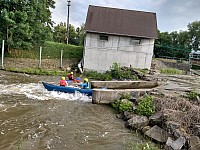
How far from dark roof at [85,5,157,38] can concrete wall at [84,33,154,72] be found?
70 cm

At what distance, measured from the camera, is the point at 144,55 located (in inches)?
900

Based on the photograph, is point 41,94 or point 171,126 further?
point 41,94

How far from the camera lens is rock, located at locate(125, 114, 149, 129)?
8.70m

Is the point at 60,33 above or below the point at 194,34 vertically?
below

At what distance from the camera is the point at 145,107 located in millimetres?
9852

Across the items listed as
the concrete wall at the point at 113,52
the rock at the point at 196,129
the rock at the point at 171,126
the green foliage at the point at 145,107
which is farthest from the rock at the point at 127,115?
the concrete wall at the point at 113,52

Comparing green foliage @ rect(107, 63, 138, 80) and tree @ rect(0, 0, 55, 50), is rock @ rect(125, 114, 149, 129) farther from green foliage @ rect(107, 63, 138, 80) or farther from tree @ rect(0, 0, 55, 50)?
tree @ rect(0, 0, 55, 50)

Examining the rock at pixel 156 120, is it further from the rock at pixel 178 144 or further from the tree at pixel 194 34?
the tree at pixel 194 34

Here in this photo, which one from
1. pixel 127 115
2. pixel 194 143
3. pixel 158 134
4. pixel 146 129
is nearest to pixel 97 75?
pixel 127 115

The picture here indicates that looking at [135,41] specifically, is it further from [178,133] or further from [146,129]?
[178,133]

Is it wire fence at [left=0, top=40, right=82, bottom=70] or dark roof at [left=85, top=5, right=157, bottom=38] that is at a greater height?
dark roof at [left=85, top=5, right=157, bottom=38]

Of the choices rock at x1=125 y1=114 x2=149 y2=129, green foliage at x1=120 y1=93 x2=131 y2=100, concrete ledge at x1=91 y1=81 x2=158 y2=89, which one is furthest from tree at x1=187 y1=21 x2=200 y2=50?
rock at x1=125 y1=114 x2=149 y2=129

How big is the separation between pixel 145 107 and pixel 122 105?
1335 millimetres

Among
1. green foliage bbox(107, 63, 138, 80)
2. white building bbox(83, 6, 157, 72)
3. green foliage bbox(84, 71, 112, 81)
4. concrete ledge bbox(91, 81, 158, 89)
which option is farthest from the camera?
white building bbox(83, 6, 157, 72)
